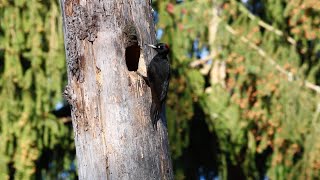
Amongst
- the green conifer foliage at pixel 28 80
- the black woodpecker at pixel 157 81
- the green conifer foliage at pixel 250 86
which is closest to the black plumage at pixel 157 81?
the black woodpecker at pixel 157 81

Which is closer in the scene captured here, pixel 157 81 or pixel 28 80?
pixel 157 81

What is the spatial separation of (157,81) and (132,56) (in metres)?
0.17

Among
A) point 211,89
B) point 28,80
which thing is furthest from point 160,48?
point 211,89

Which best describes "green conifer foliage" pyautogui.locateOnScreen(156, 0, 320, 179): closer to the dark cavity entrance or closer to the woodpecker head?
the woodpecker head

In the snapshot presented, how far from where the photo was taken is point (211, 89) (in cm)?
645

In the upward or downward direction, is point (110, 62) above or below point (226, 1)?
below

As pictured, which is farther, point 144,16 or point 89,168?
point 144,16

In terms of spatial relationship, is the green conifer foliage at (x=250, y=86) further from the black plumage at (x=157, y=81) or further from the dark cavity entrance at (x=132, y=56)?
the dark cavity entrance at (x=132, y=56)

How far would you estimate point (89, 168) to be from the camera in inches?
124

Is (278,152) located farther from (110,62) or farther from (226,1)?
(110,62)

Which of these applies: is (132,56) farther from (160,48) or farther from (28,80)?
(28,80)

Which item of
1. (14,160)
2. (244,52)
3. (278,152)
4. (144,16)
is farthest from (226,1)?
(144,16)

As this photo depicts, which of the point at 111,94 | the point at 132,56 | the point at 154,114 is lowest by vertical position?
the point at 154,114

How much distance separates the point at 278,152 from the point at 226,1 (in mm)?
1490
